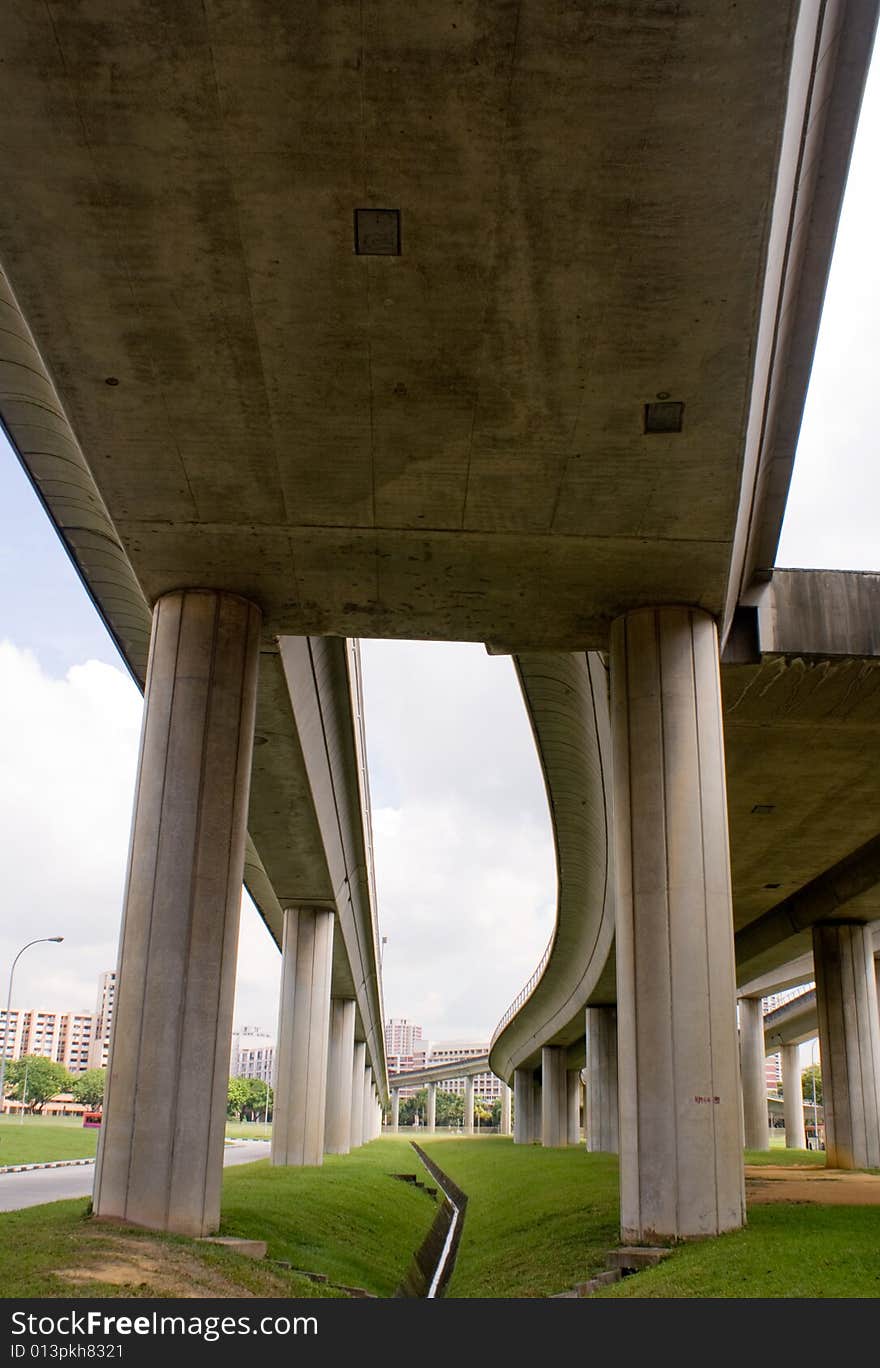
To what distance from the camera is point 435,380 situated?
1102 centimetres

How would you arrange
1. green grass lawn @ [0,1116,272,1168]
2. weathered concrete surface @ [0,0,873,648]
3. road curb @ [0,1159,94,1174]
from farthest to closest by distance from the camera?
green grass lawn @ [0,1116,272,1168], road curb @ [0,1159,94,1174], weathered concrete surface @ [0,0,873,648]

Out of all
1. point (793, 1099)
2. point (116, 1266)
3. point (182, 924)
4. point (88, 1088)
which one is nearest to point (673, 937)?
point (182, 924)

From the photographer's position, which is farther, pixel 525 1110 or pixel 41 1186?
pixel 525 1110

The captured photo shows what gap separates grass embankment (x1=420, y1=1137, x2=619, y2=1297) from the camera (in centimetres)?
1375

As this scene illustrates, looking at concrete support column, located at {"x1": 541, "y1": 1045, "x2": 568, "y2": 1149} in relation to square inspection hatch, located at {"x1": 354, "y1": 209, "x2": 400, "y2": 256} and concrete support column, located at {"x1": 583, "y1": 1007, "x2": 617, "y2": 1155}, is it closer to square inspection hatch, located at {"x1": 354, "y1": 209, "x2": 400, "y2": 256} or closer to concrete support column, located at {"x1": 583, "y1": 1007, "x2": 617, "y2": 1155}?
concrete support column, located at {"x1": 583, "y1": 1007, "x2": 617, "y2": 1155}

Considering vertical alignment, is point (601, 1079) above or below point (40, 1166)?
above

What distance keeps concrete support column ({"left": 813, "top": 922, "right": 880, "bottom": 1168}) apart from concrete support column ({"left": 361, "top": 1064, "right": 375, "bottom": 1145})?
133 feet

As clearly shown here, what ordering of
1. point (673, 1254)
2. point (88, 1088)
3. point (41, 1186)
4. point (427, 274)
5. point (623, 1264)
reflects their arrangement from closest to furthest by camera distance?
point (427, 274) < point (673, 1254) < point (623, 1264) < point (41, 1186) < point (88, 1088)

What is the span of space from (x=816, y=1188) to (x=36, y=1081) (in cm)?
11024

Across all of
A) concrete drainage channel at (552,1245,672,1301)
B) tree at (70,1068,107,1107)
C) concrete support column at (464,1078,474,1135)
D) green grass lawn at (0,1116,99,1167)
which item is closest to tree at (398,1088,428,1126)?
concrete support column at (464,1078,474,1135)

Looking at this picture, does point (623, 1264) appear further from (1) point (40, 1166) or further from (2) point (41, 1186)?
(1) point (40, 1166)

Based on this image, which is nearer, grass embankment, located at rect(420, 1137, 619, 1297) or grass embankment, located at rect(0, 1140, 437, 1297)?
grass embankment, located at rect(0, 1140, 437, 1297)


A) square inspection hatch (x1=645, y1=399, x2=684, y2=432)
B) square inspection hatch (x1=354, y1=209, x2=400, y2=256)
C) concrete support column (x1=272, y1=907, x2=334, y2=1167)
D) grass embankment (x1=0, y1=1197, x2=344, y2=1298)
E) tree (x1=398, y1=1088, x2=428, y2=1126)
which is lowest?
tree (x1=398, y1=1088, x2=428, y2=1126)

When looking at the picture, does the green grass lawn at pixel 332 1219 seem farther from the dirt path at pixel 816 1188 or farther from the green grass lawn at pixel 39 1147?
the green grass lawn at pixel 39 1147
